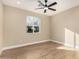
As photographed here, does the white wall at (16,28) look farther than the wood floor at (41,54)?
Yes

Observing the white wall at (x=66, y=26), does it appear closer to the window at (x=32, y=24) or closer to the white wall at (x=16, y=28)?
the white wall at (x=16, y=28)

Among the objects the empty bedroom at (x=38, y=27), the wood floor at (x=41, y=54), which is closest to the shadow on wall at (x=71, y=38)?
the empty bedroom at (x=38, y=27)

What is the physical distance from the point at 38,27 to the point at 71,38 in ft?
8.32

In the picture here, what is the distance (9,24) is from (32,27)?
1803mm

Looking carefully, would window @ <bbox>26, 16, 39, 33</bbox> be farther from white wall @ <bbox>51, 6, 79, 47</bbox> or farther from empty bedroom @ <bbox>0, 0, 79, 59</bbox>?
white wall @ <bbox>51, 6, 79, 47</bbox>

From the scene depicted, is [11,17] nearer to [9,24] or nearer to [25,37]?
[9,24]

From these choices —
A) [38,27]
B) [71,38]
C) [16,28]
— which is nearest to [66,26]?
[71,38]

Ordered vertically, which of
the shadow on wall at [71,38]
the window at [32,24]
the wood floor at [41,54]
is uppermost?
the window at [32,24]

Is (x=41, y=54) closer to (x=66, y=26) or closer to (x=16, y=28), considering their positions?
(x=16, y=28)

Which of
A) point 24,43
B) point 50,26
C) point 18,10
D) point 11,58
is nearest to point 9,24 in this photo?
point 18,10

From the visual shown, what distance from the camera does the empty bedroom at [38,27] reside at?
523 cm

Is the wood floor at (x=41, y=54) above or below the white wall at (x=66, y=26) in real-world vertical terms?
below

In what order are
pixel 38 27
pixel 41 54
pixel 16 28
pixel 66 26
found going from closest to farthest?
1. pixel 41 54
2. pixel 16 28
3. pixel 66 26
4. pixel 38 27

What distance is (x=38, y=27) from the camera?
291 inches
